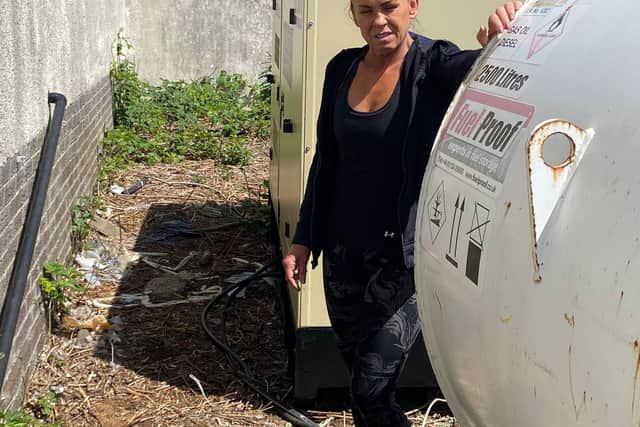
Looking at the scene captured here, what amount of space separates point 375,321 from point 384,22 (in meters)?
0.88

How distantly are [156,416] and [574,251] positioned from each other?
280 cm

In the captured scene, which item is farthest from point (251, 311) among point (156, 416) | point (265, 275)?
point (156, 416)

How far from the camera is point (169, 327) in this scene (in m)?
4.70

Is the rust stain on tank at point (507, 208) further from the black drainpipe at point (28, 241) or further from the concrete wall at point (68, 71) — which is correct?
the concrete wall at point (68, 71)

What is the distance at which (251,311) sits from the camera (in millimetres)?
4926

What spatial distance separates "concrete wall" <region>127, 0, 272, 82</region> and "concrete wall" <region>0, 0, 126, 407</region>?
362cm

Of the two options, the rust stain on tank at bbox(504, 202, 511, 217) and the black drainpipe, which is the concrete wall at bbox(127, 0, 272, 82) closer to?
the black drainpipe

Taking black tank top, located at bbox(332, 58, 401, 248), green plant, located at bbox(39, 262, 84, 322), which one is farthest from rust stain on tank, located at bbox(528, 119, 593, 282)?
green plant, located at bbox(39, 262, 84, 322)

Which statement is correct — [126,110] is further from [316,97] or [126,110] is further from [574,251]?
[574,251]

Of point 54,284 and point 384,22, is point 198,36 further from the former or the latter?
point 384,22

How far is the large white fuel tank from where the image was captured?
1212 millimetres

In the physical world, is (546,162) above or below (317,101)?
above

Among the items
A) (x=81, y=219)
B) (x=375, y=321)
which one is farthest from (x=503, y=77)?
(x=81, y=219)

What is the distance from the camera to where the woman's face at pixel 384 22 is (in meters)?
2.43
